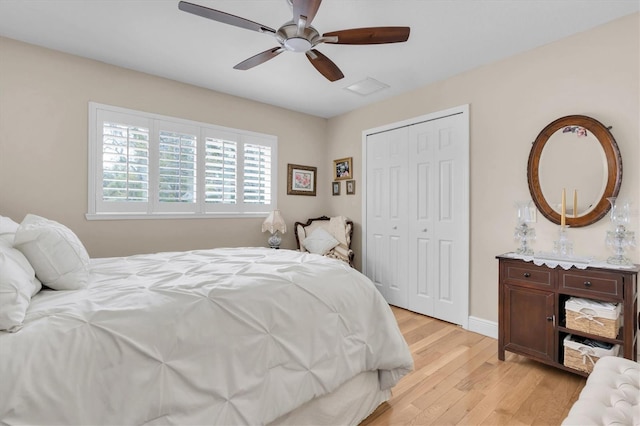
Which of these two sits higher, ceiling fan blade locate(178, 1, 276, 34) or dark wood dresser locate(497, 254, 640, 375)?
ceiling fan blade locate(178, 1, 276, 34)

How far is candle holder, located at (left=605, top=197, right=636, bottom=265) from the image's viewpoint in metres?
2.11

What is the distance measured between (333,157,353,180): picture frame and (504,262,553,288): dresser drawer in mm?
2447

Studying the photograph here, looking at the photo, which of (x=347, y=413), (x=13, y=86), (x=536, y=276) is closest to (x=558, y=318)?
(x=536, y=276)

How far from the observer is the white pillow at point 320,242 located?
13.4 ft

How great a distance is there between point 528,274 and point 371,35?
2.07 m

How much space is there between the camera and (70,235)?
Answer: 1.65 m

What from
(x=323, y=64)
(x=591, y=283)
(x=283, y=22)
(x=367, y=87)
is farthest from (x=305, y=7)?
(x=591, y=283)

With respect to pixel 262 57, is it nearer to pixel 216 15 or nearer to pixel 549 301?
pixel 216 15

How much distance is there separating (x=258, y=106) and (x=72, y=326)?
3.53 metres

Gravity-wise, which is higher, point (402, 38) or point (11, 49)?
point (11, 49)

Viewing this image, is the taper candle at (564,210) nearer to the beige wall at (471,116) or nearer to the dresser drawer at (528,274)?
the beige wall at (471,116)

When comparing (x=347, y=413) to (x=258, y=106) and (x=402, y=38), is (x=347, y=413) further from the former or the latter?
(x=258, y=106)

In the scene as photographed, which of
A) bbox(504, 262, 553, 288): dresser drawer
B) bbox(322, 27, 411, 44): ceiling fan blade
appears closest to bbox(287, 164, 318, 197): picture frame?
bbox(322, 27, 411, 44): ceiling fan blade

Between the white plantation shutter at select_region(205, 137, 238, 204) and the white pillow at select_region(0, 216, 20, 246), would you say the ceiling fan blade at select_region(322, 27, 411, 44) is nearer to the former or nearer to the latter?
the white pillow at select_region(0, 216, 20, 246)
